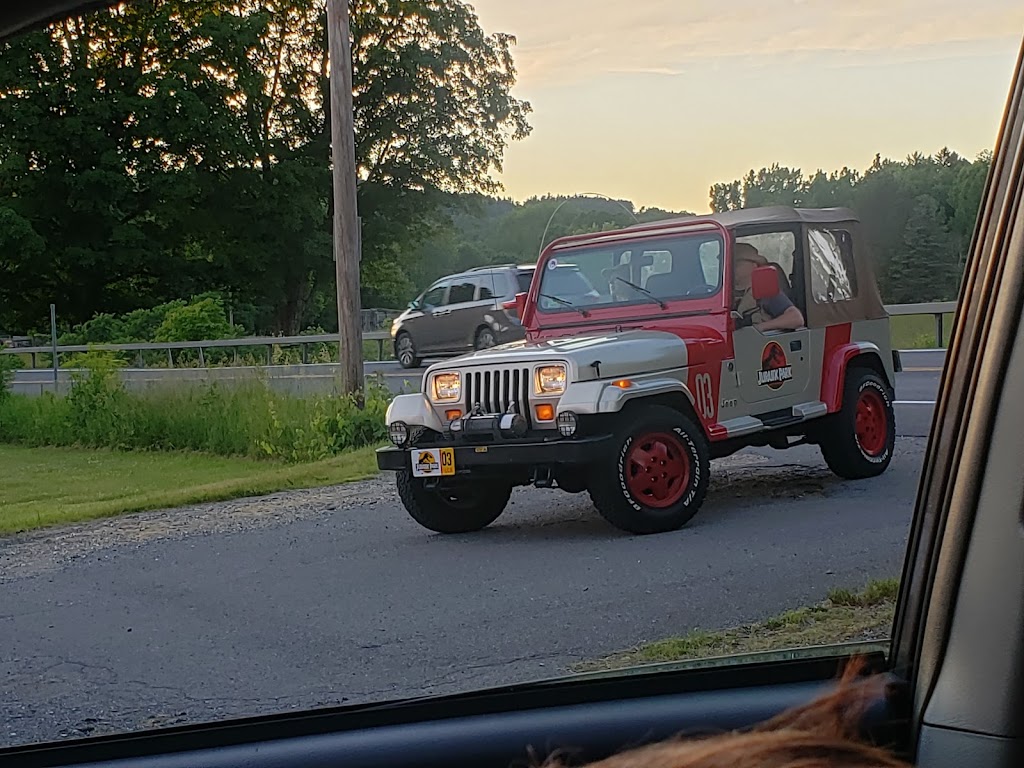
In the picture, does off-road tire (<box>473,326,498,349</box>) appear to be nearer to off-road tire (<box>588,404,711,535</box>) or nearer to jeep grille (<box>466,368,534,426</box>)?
jeep grille (<box>466,368,534,426</box>)

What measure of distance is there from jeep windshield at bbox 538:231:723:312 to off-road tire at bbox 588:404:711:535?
8.4 inches

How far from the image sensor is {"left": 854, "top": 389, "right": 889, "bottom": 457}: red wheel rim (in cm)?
198

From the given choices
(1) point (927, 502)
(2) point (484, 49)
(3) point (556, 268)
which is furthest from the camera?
(3) point (556, 268)

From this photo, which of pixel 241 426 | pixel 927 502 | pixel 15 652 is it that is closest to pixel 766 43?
pixel 927 502

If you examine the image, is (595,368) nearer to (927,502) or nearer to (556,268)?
(556,268)

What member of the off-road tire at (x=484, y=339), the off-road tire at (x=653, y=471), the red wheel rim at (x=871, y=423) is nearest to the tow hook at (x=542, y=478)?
the off-road tire at (x=653, y=471)

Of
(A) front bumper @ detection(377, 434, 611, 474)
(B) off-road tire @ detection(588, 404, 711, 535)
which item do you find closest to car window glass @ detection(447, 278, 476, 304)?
(A) front bumper @ detection(377, 434, 611, 474)

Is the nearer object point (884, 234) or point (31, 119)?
point (31, 119)

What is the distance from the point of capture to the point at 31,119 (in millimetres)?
1609

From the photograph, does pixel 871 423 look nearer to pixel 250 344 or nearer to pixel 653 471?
pixel 653 471

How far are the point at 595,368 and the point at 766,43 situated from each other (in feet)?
2.01

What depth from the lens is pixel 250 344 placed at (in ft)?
5.77

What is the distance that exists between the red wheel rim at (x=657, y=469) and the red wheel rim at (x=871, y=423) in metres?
0.31

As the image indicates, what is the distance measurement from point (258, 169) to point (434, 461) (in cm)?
54
